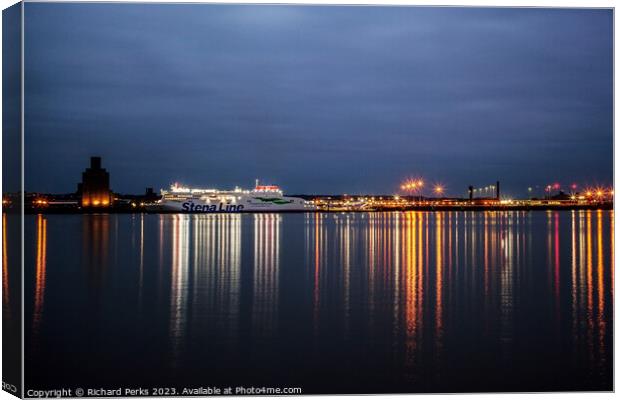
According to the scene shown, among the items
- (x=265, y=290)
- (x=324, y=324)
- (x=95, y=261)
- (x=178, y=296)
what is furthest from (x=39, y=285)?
(x=324, y=324)

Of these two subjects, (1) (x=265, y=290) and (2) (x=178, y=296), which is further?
(1) (x=265, y=290)

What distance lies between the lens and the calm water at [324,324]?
6574 millimetres

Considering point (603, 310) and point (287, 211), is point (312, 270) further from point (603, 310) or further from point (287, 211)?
point (287, 211)

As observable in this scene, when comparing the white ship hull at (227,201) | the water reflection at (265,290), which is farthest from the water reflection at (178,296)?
the white ship hull at (227,201)

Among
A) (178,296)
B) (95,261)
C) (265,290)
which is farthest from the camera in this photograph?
(95,261)

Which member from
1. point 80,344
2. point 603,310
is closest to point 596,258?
point 603,310

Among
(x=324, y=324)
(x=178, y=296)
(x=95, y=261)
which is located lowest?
(x=324, y=324)

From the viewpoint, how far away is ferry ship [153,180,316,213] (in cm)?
6869

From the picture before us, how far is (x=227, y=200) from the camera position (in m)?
69.1

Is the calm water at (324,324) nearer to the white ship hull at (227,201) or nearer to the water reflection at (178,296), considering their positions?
the water reflection at (178,296)

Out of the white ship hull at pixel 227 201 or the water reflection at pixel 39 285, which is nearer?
the water reflection at pixel 39 285

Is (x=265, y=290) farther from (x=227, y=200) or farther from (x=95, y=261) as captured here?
(x=227, y=200)

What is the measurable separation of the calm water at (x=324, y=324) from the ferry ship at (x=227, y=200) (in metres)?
52.7

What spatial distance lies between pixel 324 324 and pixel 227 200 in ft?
200
